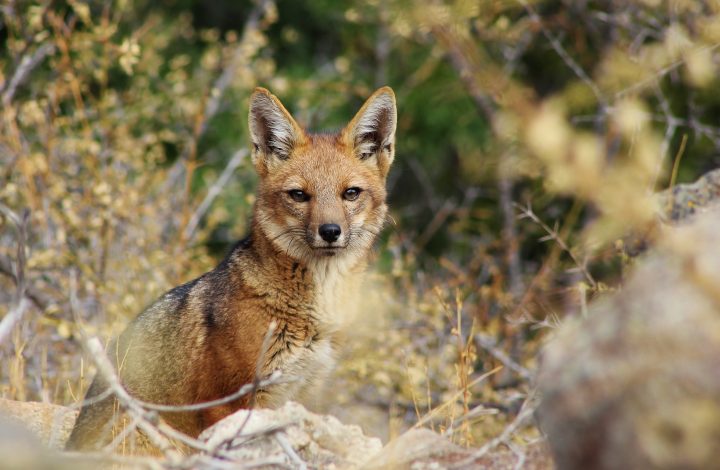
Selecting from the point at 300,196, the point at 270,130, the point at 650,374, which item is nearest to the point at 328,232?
the point at 300,196

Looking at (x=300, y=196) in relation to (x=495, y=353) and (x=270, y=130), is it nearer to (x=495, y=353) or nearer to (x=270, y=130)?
(x=270, y=130)

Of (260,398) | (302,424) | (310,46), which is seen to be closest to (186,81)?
(310,46)

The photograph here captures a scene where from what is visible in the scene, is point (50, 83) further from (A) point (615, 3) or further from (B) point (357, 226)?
(A) point (615, 3)

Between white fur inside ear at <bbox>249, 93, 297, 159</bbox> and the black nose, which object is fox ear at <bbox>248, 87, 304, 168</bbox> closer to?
white fur inside ear at <bbox>249, 93, 297, 159</bbox>

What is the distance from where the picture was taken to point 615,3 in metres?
9.45

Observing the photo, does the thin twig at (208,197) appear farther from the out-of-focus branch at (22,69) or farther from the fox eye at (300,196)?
the fox eye at (300,196)

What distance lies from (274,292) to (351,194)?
0.87 m

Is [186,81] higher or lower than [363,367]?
higher

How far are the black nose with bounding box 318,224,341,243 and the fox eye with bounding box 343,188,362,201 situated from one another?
16.1 inches

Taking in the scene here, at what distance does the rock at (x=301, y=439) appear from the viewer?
3695mm

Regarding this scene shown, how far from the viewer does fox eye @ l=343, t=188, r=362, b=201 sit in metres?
5.39

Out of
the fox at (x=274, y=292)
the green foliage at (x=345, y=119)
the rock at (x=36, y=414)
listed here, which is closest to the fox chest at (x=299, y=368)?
the fox at (x=274, y=292)

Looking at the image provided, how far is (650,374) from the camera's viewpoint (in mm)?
2189

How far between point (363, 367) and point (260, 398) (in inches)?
103
